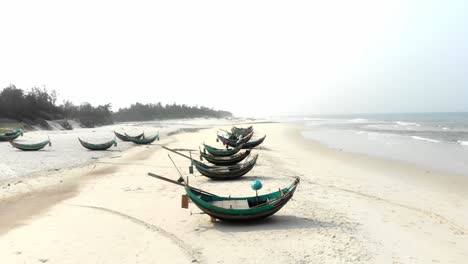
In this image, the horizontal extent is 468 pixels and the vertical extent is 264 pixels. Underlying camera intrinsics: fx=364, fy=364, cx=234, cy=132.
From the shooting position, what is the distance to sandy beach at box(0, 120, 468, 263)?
648cm

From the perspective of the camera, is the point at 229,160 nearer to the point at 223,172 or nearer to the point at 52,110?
the point at 223,172

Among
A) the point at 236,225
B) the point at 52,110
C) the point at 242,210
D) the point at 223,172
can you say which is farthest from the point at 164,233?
the point at 52,110

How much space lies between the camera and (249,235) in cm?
751

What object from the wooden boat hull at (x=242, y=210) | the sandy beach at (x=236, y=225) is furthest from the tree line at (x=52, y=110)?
the wooden boat hull at (x=242, y=210)

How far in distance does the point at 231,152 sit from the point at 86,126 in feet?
119

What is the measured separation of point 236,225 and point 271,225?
78cm

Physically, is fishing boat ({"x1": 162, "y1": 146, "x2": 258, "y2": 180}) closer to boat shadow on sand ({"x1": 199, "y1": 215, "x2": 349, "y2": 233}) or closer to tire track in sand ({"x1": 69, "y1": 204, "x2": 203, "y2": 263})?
tire track in sand ({"x1": 69, "y1": 204, "x2": 203, "y2": 263})

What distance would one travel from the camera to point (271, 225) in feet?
26.5

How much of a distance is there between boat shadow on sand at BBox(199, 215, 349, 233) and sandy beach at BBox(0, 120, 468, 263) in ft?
0.08

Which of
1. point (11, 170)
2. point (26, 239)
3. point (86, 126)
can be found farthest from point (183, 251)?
point (86, 126)

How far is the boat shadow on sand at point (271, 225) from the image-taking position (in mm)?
7859

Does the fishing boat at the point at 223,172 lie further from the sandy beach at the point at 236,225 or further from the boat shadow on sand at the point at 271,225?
the boat shadow on sand at the point at 271,225

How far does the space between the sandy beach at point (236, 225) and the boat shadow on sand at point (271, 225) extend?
0.08 feet

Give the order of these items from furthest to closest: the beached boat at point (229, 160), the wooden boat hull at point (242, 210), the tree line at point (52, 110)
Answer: the tree line at point (52, 110) → the beached boat at point (229, 160) → the wooden boat hull at point (242, 210)
